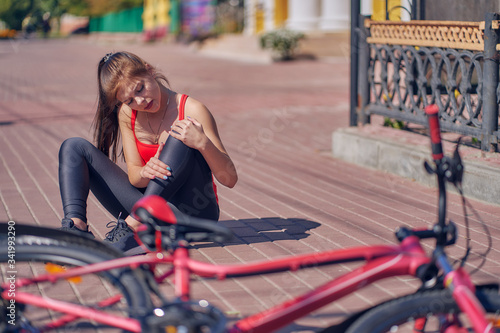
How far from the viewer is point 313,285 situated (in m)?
3.55

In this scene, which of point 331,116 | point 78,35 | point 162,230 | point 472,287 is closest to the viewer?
point 472,287

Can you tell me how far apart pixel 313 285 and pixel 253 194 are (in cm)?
235

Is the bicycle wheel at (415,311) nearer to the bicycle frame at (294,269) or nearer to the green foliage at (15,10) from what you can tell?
the bicycle frame at (294,269)

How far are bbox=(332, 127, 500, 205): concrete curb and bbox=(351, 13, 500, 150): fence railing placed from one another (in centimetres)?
31

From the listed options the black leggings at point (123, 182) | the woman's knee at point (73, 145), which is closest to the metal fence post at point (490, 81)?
the black leggings at point (123, 182)

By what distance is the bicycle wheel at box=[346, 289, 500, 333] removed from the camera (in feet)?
6.58

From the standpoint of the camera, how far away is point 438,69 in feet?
20.4

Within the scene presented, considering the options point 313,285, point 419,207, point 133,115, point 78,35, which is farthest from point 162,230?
point 78,35

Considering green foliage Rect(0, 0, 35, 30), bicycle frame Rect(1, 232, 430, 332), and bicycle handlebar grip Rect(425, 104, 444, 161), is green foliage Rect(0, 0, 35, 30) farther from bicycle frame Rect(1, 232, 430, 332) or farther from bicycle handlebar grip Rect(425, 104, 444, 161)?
bicycle handlebar grip Rect(425, 104, 444, 161)

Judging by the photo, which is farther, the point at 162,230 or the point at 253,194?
the point at 253,194

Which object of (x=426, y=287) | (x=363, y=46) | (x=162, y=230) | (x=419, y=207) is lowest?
(x=419, y=207)

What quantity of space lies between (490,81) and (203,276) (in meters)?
4.01

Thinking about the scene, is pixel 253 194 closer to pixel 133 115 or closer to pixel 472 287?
pixel 133 115

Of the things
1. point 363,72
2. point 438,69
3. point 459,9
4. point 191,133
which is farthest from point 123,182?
point 459,9
